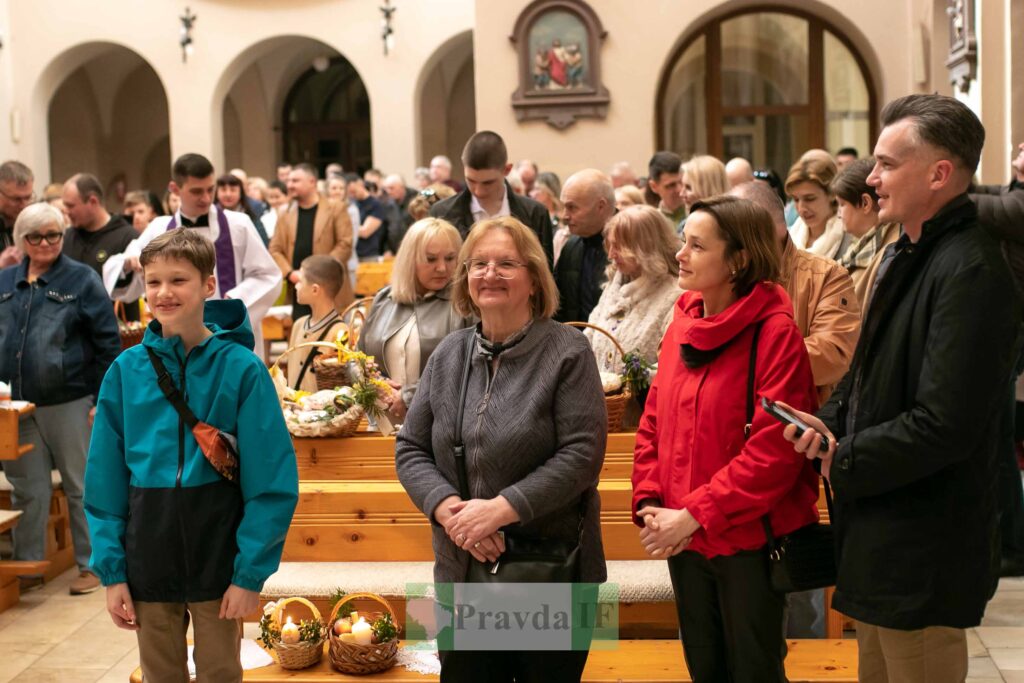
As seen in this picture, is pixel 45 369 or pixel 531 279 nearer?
pixel 531 279

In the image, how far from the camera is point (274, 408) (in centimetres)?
339

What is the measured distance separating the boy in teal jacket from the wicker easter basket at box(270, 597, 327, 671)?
778 millimetres

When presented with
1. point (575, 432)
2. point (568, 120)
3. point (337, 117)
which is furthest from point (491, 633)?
point (337, 117)

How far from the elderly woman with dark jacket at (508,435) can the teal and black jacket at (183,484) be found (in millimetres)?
383

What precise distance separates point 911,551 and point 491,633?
1047mm

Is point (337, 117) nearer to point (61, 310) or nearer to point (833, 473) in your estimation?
point (61, 310)

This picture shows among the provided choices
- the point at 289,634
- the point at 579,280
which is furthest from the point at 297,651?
the point at 579,280

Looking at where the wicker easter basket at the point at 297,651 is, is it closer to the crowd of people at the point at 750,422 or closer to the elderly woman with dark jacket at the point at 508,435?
the crowd of people at the point at 750,422

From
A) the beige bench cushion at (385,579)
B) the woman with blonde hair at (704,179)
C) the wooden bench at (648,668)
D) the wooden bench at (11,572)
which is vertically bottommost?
the wooden bench at (11,572)

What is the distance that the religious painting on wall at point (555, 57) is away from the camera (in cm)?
1346

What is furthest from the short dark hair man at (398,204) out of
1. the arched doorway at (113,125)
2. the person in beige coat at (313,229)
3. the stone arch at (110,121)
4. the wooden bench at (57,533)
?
the arched doorway at (113,125)

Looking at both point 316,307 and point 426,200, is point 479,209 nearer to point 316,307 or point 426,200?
point 316,307

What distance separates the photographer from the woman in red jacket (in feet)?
10.3

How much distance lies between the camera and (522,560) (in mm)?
3227
